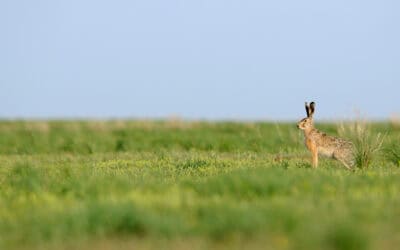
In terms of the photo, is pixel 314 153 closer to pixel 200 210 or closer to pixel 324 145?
pixel 324 145

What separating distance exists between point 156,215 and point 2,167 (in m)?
9.95

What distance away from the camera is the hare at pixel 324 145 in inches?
645

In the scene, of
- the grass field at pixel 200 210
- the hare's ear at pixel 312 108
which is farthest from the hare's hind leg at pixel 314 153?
the grass field at pixel 200 210

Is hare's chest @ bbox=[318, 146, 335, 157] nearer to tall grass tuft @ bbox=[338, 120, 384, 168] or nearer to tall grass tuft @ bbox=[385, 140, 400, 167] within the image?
tall grass tuft @ bbox=[338, 120, 384, 168]

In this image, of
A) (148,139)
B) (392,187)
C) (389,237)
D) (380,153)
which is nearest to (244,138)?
(148,139)

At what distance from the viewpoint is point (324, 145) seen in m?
16.5

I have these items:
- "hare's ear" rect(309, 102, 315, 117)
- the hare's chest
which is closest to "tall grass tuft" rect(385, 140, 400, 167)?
the hare's chest

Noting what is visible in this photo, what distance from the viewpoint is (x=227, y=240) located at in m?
7.94

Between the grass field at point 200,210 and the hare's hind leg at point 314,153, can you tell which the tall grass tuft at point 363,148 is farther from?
the hare's hind leg at point 314,153

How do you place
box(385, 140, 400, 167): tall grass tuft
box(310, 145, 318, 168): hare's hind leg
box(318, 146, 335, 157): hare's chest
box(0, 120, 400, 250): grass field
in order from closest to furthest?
box(0, 120, 400, 250): grass field, box(310, 145, 318, 168): hare's hind leg, box(318, 146, 335, 157): hare's chest, box(385, 140, 400, 167): tall grass tuft

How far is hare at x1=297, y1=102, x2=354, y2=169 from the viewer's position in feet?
53.7

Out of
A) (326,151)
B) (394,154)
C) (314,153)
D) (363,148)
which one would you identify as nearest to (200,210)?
(314,153)

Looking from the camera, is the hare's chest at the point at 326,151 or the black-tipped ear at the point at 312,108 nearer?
the black-tipped ear at the point at 312,108

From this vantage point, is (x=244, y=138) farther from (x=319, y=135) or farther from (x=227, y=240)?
(x=227, y=240)
